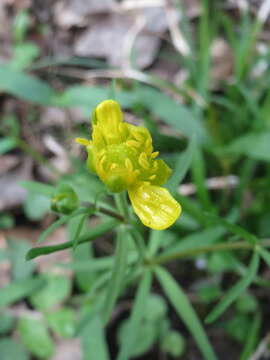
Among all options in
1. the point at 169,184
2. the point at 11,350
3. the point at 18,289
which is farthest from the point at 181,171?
the point at 11,350

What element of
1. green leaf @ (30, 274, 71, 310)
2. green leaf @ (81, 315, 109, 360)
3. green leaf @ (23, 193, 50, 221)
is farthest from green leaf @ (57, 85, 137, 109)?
green leaf @ (81, 315, 109, 360)

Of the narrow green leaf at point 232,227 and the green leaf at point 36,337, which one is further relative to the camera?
the green leaf at point 36,337

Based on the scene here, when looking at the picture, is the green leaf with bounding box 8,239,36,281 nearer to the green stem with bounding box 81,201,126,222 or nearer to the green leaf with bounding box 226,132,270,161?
the green stem with bounding box 81,201,126,222

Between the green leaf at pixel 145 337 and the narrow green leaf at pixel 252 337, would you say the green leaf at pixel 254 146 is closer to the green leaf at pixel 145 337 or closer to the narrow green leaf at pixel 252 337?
the narrow green leaf at pixel 252 337

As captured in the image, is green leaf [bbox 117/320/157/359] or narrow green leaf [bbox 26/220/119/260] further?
green leaf [bbox 117/320/157/359]

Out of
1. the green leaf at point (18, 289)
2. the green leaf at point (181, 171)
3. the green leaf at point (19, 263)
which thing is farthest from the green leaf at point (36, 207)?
the green leaf at point (181, 171)

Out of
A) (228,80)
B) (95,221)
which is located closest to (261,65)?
(228,80)
